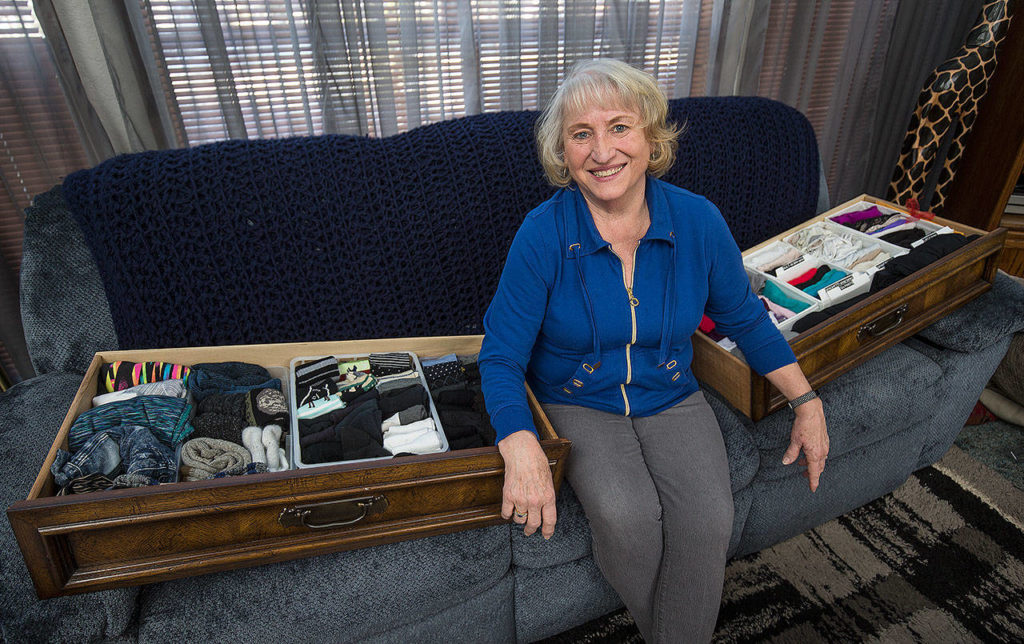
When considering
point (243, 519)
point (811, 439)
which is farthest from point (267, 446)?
point (811, 439)

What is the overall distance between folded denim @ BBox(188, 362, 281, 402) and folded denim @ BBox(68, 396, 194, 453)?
3.0 inches

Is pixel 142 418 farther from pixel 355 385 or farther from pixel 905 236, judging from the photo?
pixel 905 236

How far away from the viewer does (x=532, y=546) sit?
112 cm

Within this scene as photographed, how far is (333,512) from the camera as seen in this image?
0.96 m

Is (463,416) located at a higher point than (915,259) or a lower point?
lower

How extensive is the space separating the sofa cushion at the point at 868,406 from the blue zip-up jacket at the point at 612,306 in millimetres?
206

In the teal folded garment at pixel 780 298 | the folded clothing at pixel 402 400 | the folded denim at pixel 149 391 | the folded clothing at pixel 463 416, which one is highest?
A: the folded denim at pixel 149 391

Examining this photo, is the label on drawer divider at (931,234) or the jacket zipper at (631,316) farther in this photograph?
the label on drawer divider at (931,234)

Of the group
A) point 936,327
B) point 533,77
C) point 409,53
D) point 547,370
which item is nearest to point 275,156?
point 409,53

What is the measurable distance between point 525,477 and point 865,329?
36.4 inches

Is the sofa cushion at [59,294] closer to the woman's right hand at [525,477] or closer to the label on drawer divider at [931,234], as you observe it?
the woman's right hand at [525,477]

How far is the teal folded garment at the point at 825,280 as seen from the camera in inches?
58.9

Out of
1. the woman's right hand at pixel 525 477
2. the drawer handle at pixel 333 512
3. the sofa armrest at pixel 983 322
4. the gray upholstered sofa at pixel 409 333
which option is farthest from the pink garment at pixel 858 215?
the drawer handle at pixel 333 512

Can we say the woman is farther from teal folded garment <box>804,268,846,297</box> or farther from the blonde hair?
teal folded garment <box>804,268,846,297</box>
